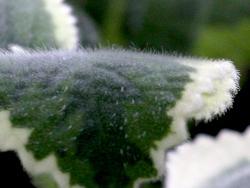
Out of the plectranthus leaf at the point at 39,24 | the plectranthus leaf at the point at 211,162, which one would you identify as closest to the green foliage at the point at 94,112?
the plectranthus leaf at the point at 211,162

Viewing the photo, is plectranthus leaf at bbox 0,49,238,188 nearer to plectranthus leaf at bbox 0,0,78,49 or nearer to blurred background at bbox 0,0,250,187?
plectranthus leaf at bbox 0,0,78,49

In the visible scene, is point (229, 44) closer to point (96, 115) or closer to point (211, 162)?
point (96, 115)

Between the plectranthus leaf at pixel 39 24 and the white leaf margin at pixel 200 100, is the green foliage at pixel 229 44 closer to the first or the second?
the plectranthus leaf at pixel 39 24

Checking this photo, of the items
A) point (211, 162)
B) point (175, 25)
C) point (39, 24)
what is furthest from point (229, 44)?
point (211, 162)

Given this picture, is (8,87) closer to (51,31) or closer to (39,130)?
(39,130)

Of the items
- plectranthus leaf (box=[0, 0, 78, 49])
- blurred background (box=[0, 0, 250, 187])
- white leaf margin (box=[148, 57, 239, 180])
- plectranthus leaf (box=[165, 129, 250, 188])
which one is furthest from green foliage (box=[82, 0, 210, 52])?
plectranthus leaf (box=[165, 129, 250, 188])

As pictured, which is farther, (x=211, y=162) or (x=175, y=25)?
(x=175, y=25)

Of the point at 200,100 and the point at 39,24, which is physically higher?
the point at 200,100
